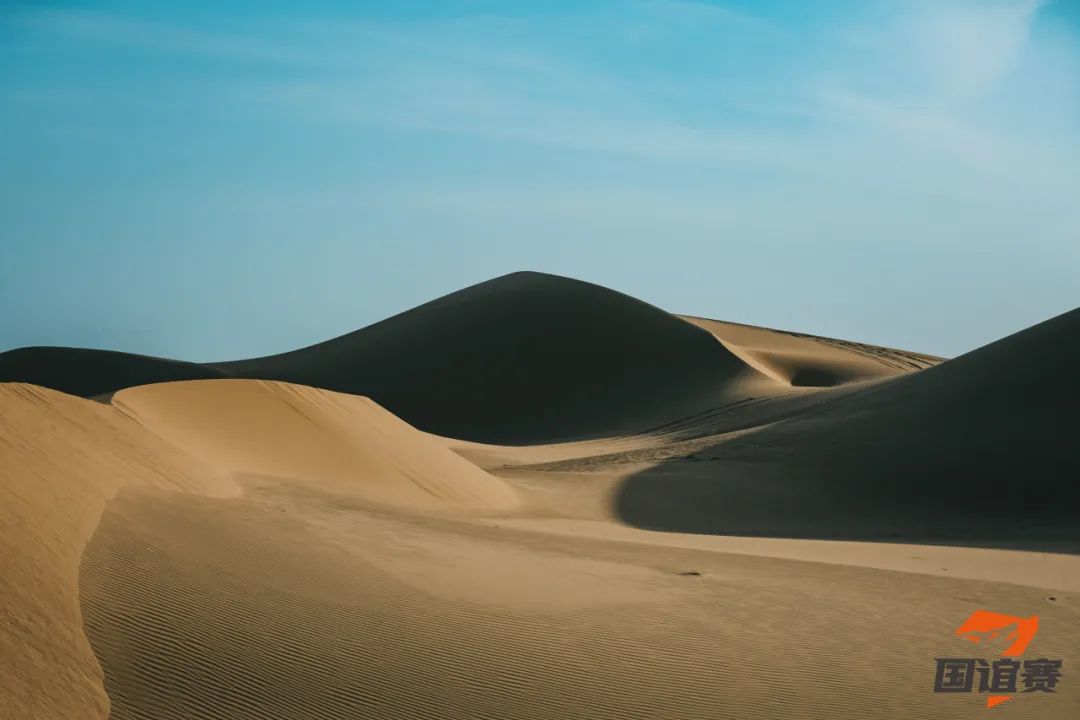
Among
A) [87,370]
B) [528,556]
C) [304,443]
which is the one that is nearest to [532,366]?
[87,370]

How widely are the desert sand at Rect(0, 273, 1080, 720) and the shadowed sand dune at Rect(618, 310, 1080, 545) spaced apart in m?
0.07

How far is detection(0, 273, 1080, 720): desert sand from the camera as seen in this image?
707cm

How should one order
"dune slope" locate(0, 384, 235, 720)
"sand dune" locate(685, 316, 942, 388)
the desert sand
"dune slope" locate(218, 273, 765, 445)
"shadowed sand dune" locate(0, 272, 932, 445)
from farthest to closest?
1. "sand dune" locate(685, 316, 942, 388)
2. "dune slope" locate(218, 273, 765, 445)
3. "shadowed sand dune" locate(0, 272, 932, 445)
4. the desert sand
5. "dune slope" locate(0, 384, 235, 720)

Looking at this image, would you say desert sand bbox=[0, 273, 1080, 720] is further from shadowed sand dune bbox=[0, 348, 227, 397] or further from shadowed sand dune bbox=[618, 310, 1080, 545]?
shadowed sand dune bbox=[0, 348, 227, 397]

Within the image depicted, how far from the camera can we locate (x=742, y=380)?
39469 millimetres

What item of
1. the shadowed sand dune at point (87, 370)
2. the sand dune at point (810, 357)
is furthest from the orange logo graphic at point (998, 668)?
the shadowed sand dune at point (87, 370)

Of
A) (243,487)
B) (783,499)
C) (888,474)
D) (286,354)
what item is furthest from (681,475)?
(286,354)

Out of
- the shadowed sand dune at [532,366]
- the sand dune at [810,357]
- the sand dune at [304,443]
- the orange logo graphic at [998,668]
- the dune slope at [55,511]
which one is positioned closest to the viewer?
the dune slope at [55,511]

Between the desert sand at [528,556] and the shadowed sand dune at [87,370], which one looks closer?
the desert sand at [528,556]

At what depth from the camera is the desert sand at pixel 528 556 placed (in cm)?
707

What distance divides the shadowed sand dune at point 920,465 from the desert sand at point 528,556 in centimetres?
7

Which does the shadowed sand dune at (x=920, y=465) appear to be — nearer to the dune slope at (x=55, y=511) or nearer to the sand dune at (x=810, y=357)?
the dune slope at (x=55, y=511)

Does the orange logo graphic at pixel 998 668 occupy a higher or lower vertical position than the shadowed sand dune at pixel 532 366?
lower

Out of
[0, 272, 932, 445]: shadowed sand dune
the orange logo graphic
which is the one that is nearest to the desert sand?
the orange logo graphic
